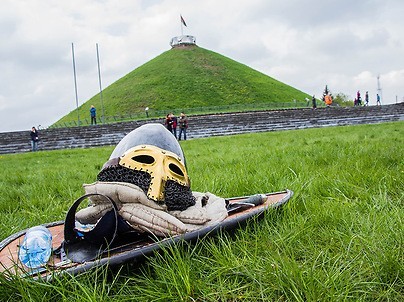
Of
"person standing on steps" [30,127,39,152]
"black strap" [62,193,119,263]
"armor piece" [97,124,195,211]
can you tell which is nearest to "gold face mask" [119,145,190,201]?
"armor piece" [97,124,195,211]

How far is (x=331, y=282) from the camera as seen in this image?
141cm

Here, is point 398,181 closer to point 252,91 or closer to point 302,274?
point 302,274

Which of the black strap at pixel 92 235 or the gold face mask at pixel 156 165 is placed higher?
the gold face mask at pixel 156 165

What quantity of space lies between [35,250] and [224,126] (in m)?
19.6

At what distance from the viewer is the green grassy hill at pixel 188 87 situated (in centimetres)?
3759

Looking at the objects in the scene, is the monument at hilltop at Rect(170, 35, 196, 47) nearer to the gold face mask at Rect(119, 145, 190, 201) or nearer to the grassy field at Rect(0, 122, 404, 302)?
the grassy field at Rect(0, 122, 404, 302)

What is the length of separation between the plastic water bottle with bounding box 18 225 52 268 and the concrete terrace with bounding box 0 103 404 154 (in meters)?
16.9

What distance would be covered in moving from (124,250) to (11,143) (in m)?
21.2

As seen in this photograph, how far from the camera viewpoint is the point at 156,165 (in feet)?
6.50

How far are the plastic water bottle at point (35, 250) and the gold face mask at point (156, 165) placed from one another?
480mm

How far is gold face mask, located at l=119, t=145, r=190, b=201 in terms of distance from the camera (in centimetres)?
189

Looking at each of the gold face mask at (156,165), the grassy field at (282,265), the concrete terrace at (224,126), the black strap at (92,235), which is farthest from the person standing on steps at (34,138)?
the black strap at (92,235)

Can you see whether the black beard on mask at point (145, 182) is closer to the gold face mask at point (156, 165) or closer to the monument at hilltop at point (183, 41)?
the gold face mask at point (156, 165)

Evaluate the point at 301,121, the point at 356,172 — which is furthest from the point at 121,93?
the point at 356,172
